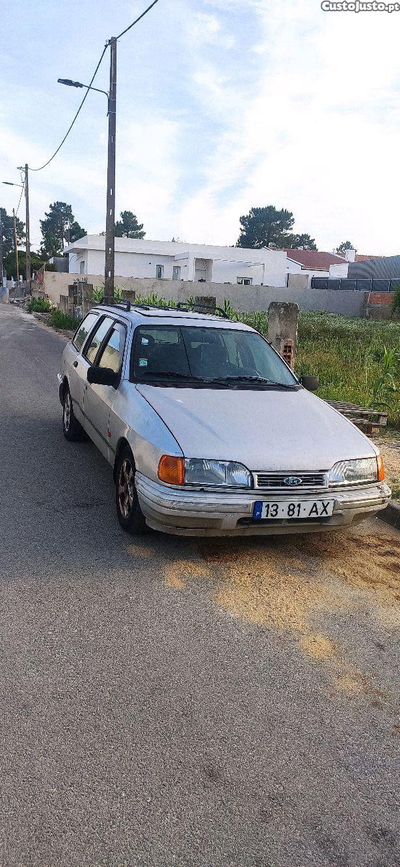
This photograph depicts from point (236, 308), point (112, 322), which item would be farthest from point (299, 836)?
point (236, 308)

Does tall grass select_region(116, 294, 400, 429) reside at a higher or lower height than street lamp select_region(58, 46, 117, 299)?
lower

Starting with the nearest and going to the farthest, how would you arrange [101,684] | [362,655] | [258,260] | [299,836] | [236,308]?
[299,836] < [101,684] < [362,655] < [236,308] < [258,260]

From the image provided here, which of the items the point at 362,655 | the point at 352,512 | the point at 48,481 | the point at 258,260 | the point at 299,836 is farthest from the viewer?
the point at 258,260

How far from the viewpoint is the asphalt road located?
90.1 inches

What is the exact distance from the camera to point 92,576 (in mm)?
4160

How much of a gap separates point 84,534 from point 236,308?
1510 inches

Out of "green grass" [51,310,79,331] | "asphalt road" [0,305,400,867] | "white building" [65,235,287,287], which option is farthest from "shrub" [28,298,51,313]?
"asphalt road" [0,305,400,867]

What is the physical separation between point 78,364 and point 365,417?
3.93 meters

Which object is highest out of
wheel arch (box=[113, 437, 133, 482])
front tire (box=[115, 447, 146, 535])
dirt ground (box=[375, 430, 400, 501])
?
wheel arch (box=[113, 437, 133, 482])

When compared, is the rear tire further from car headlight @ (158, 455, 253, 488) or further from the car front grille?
the car front grille

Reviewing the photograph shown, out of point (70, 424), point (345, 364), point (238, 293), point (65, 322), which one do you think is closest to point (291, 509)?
point (70, 424)

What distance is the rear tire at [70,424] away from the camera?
7.36 m

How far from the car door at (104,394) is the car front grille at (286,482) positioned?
1646 mm

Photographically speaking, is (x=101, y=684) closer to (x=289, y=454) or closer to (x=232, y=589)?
(x=232, y=589)
